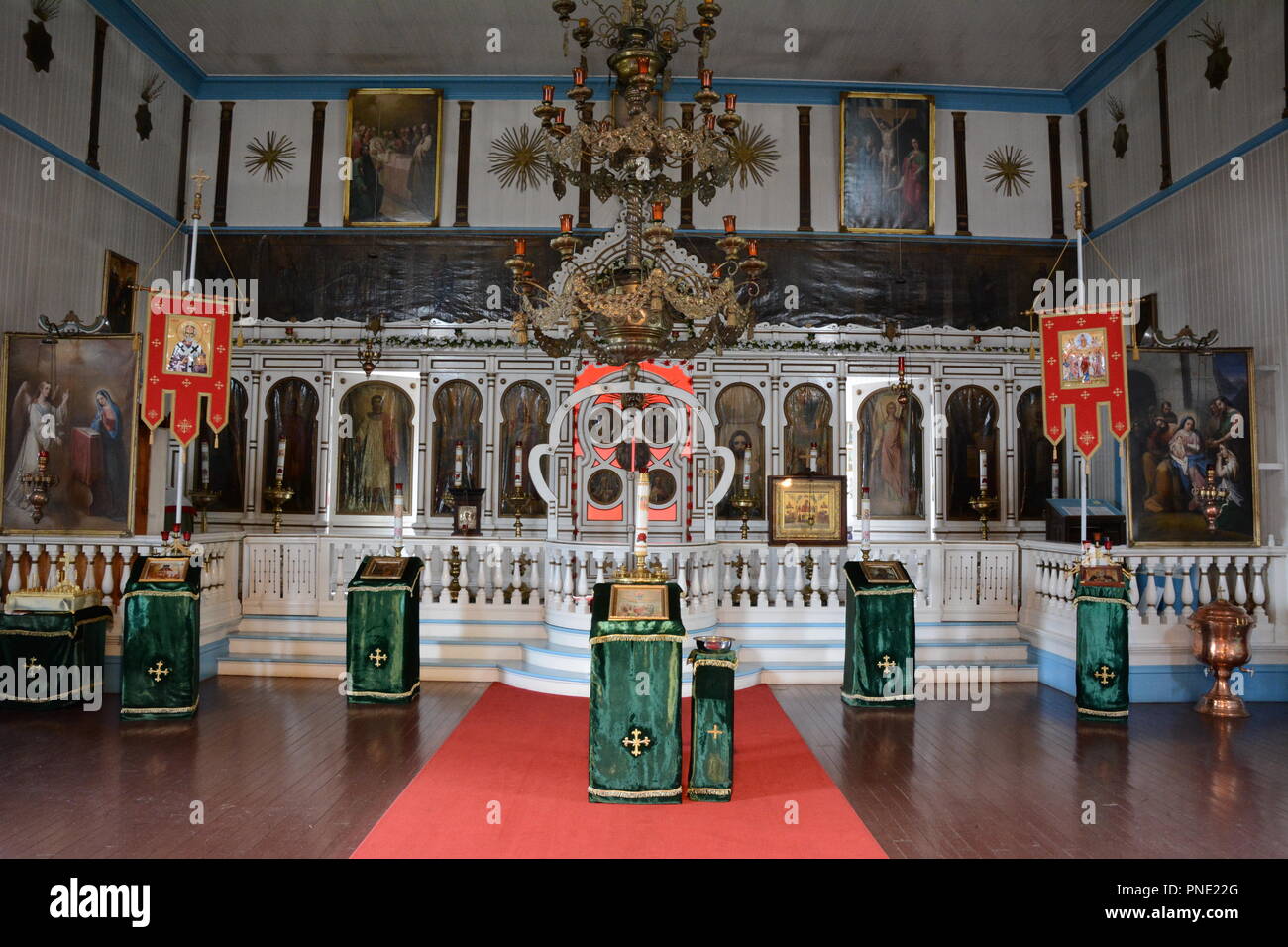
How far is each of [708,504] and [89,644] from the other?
5.35 metres

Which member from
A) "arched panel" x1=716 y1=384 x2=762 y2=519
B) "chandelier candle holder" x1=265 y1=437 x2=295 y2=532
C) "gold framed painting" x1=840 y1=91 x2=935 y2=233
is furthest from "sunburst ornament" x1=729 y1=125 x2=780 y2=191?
"chandelier candle holder" x1=265 y1=437 x2=295 y2=532

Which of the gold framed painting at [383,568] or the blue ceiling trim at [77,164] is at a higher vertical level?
the blue ceiling trim at [77,164]

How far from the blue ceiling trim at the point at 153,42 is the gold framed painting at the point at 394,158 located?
2.28 metres

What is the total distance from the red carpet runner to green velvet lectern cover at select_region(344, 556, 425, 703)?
0.99 m

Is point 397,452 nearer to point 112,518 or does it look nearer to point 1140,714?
point 112,518

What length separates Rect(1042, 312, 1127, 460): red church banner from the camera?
7.25 metres

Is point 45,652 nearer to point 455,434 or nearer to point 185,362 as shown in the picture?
point 185,362

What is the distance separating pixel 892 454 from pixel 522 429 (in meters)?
5.26

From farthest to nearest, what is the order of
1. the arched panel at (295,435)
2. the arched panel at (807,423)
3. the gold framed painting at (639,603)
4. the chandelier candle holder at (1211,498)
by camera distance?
the arched panel at (807,423) → the arched panel at (295,435) → the chandelier candle holder at (1211,498) → the gold framed painting at (639,603)

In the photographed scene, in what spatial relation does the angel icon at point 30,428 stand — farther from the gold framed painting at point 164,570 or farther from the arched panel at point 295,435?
the arched panel at point 295,435

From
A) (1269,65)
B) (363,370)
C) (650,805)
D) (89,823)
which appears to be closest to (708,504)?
(650,805)

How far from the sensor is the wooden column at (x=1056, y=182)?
38.5 feet

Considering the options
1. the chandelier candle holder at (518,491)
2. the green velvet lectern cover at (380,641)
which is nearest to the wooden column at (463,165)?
the chandelier candle holder at (518,491)

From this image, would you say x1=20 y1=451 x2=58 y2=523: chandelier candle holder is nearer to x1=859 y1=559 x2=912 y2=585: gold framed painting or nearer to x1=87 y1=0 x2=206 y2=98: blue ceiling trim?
x1=87 y1=0 x2=206 y2=98: blue ceiling trim
